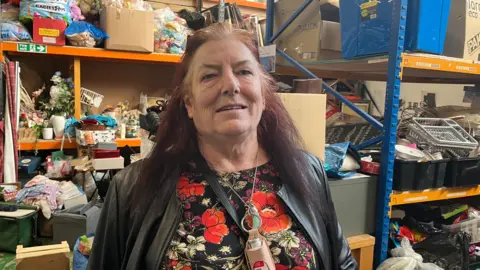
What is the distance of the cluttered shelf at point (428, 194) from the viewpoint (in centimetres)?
172

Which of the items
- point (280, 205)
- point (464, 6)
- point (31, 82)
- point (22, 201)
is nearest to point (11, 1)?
point (31, 82)

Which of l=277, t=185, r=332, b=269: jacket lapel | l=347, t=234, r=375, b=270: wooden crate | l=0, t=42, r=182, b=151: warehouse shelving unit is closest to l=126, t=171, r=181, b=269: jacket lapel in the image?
l=277, t=185, r=332, b=269: jacket lapel

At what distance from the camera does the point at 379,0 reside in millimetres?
1636

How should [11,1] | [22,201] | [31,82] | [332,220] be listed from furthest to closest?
[31,82] < [11,1] < [22,201] < [332,220]

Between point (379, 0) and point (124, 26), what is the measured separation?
172cm

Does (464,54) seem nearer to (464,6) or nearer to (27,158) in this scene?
(464,6)

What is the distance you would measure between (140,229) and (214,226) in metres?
0.18

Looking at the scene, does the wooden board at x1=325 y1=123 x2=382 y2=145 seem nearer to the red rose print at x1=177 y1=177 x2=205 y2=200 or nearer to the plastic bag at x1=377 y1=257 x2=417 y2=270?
the plastic bag at x1=377 y1=257 x2=417 y2=270

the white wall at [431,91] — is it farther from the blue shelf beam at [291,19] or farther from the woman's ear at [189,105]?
the woman's ear at [189,105]

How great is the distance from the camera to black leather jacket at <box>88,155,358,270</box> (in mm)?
875

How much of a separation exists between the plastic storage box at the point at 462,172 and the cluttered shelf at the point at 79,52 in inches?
62.9

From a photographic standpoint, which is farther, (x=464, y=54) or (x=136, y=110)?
(x=136, y=110)

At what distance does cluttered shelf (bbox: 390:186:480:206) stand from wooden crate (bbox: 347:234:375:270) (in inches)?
8.1

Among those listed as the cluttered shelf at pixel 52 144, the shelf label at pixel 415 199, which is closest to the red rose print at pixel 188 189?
the shelf label at pixel 415 199
